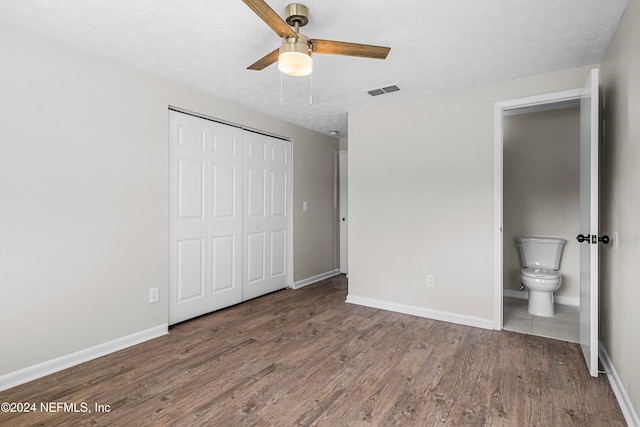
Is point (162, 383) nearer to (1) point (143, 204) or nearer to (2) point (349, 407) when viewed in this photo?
(2) point (349, 407)

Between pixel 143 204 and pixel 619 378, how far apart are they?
11.6ft

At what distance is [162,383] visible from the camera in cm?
217

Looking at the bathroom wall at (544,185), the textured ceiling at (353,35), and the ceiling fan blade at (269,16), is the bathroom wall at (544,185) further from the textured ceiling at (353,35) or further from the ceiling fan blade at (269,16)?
the ceiling fan blade at (269,16)

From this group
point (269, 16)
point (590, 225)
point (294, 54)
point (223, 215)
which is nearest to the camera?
point (269, 16)

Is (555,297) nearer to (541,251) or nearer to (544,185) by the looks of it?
(541,251)

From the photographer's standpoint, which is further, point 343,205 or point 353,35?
point 343,205

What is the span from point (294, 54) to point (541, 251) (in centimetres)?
368

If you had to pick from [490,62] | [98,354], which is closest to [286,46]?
[490,62]

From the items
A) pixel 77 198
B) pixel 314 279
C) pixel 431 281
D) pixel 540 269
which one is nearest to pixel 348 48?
pixel 77 198

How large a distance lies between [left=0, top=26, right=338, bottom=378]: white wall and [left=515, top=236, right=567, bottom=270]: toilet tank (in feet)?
12.9

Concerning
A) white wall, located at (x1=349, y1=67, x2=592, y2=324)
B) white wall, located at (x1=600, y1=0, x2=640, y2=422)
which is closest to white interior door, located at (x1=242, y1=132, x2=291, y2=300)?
white wall, located at (x1=349, y1=67, x2=592, y2=324)

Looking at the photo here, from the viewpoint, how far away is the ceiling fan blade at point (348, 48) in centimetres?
183

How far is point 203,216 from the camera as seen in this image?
135 inches

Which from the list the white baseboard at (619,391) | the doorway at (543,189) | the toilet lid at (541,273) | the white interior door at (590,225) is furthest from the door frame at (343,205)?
the white baseboard at (619,391)
